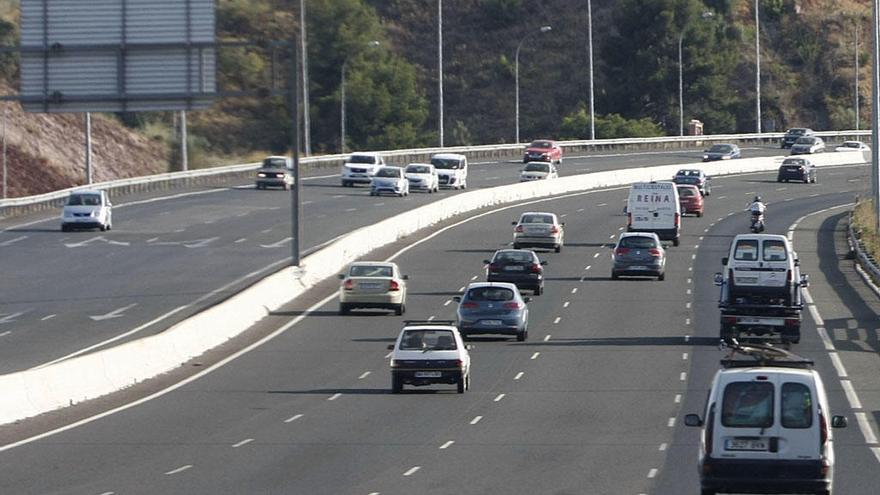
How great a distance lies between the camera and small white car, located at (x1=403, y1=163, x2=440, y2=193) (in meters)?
84.6

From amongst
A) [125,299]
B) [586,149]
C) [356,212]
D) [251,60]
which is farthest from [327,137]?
[125,299]

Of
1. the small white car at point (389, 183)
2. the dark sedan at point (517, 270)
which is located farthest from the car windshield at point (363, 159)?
the dark sedan at point (517, 270)

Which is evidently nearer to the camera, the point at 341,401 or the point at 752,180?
the point at 341,401

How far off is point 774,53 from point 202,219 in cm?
9596

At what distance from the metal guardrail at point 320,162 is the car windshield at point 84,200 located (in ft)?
22.6

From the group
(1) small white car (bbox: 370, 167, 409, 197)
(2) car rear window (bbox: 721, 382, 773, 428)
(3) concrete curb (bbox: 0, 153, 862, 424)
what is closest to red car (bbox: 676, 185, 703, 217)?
(3) concrete curb (bbox: 0, 153, 862, 424)

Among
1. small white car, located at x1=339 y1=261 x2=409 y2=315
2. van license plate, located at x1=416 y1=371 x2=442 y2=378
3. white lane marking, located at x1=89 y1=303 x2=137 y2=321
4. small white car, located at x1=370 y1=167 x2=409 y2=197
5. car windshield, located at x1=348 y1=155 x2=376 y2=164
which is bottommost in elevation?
van license plate, located at x1=416 y1=371 x2=442 y2=378

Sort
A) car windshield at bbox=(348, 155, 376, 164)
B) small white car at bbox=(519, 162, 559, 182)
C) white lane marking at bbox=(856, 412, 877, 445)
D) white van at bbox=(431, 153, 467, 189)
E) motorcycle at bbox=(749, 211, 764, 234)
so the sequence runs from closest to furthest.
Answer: white lane marking at bbox=(856, 412, 877, 445), motorcycle at bbox=(749, 211, 764, 234), white van at bbox=(431, 153, 467, 189), small white car at bbox=(519, 162, 559, 182), car windshield at bbox=(348, 155, 376, 164)

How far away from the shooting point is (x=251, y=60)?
146625mm

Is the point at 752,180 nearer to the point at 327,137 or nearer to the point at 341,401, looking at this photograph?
the point at 327,137

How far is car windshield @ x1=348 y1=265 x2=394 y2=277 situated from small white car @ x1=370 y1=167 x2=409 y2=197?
1370 inches

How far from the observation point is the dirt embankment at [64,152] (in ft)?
320

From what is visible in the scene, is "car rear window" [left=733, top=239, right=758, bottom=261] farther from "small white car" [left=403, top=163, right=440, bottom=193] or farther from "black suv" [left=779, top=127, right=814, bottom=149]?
"black suv" [left=779, top=127, right=814, bottom=149]

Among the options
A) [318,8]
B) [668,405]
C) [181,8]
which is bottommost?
[668,405]
